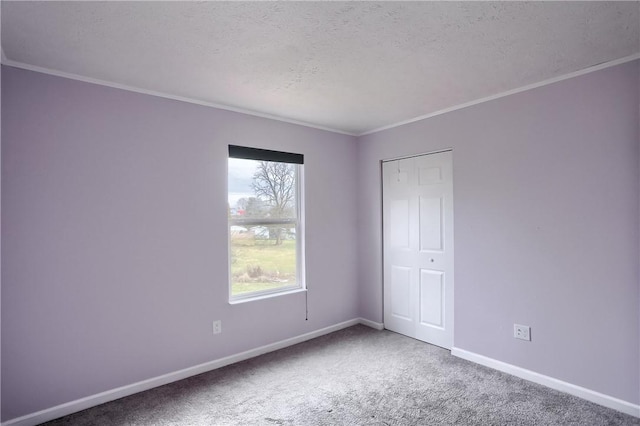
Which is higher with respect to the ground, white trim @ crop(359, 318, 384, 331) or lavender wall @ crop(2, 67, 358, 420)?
lavender wall @ crop(2, 67, 358, 420)

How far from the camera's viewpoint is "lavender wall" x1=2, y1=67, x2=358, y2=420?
2334 millimetres

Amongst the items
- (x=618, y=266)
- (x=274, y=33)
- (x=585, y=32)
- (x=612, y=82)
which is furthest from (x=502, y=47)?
(x=618, y=266)

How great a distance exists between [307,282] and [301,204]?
853 millimetres

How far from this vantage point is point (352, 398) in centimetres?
262

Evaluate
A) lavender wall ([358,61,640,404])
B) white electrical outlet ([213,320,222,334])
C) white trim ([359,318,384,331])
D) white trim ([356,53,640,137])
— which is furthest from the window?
lavender wall ([358,61,640,404])

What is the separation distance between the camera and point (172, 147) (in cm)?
297

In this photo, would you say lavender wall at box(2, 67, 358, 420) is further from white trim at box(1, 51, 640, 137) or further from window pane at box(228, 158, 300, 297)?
window pane at box(228, 158, 300, 297)

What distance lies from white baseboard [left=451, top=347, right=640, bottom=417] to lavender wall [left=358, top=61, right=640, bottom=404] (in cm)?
4

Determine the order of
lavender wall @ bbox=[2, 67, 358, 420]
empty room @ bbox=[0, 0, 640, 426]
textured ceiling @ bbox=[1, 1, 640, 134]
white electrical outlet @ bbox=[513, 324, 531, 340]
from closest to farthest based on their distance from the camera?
textured ceiling @ bbox=[1, 1, 640, 134]
empty room @ bbox=[0, 0, 640, 426]
lavender wall @ bbox=[2, 67, 358, 420]
white electrical outlet @ bbox=[513, 324, 531, 340]

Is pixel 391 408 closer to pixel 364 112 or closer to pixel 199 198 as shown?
pixel 199 198

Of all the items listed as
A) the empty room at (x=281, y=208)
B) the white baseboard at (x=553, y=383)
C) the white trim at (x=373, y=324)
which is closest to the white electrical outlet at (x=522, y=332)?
the empty room at (x=281, y=208)

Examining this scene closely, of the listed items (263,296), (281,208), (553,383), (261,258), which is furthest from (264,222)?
(553,383)

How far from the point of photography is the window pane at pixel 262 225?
3.43m

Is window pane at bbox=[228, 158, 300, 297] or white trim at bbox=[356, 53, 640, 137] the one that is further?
window pane at bbox=[228, 158, 300, 297]
